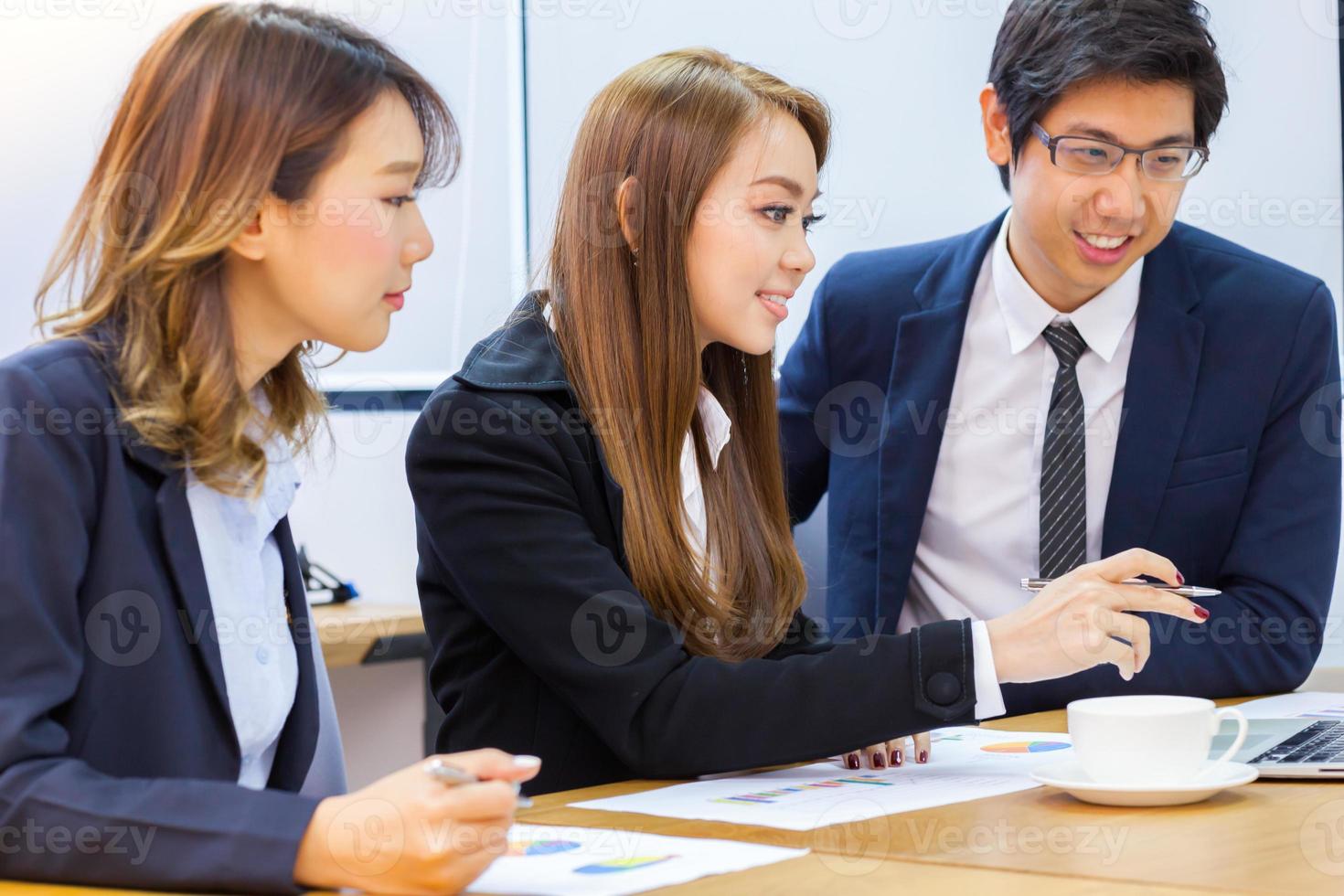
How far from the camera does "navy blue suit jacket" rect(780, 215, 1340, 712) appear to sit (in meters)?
1.95

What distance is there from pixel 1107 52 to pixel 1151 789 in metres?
1.16

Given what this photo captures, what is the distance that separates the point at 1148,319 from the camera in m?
2.14

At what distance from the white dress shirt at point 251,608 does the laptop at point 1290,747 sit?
0.91 meters

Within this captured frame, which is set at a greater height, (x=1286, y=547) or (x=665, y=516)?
(x=665, y=516)

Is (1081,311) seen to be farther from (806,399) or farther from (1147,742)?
(1147,742)

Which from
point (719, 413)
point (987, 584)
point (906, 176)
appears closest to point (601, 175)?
point (719, 413)

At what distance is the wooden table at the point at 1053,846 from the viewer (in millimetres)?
977

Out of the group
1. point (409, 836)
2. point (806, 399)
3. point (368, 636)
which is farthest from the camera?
point (368, 636)

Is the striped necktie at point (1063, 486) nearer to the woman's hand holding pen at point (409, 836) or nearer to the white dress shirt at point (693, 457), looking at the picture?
the white dress shirt at point (693, 457)

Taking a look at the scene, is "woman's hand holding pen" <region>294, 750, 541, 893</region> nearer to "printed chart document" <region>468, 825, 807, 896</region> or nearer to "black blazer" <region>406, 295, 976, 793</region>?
"printed chart document" <region>468, 825, 807, 896</region>

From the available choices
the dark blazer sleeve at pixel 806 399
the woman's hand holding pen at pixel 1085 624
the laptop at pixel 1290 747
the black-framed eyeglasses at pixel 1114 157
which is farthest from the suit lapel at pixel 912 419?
the woman's hand holding pen at pixel 1085 624

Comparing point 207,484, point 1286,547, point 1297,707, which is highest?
point 207,484

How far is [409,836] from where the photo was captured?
37.0 inches

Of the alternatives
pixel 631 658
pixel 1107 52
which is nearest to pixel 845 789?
pixel 631 658
